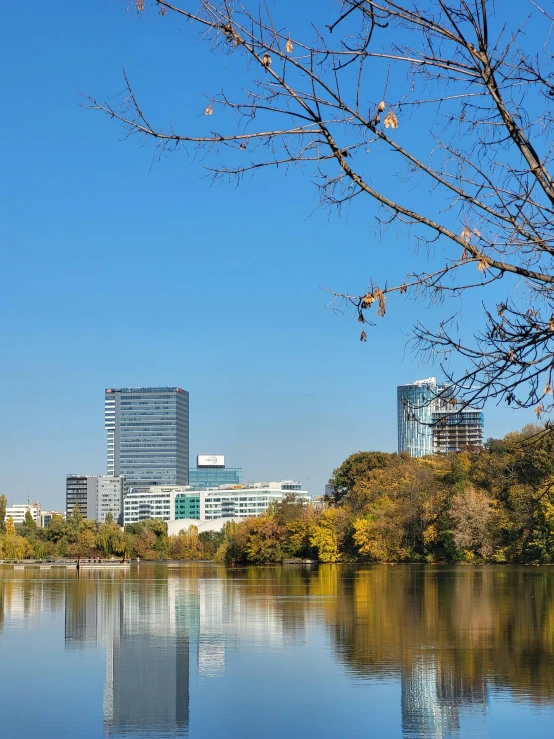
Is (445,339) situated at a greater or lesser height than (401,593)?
greater

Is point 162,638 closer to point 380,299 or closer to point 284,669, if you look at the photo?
point 284,669

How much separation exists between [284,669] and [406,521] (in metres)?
50.0

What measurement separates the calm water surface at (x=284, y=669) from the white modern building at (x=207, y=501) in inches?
5583

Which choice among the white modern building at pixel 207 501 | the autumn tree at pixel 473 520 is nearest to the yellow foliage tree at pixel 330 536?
the autumn tree at pixel 473 520

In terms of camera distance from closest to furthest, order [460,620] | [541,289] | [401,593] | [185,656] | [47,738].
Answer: [541,289] → [47,738] → [185,656] → [460,620] → [401,593]

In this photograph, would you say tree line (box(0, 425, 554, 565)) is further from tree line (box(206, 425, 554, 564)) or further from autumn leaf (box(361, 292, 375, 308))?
autumn leaf (box(361, 292, 375, 308))

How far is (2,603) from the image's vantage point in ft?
114

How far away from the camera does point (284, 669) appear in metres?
16.1

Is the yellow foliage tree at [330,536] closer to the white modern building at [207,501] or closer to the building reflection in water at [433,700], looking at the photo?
the building reflection in water at [433,700]

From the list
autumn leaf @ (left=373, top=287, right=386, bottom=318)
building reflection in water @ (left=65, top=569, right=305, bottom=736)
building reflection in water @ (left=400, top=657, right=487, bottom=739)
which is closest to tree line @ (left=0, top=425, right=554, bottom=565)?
building reflection in water @ (left=65, top=569, right=305, bottom=736)

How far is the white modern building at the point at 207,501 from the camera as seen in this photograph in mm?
175625

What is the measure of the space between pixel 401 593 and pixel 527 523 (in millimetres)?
22903

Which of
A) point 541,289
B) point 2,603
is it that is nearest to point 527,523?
point 2,603

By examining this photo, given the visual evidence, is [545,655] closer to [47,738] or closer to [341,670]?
[341,670]
